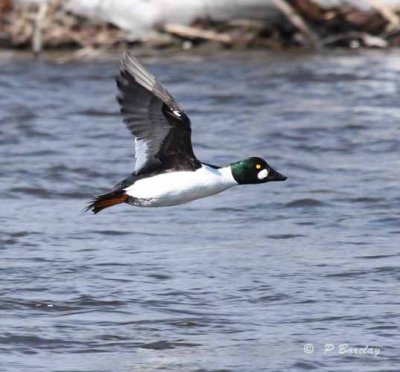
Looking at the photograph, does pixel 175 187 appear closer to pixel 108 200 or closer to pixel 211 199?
pixel 108 200

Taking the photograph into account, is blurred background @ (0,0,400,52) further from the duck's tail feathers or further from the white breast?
the duck's tail feathers

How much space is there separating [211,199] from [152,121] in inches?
97.0

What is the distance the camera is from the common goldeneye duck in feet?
22.7

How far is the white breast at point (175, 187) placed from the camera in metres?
6.99

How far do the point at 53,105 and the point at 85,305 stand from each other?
20.4ft

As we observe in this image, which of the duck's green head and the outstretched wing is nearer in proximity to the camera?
the outstretched wing

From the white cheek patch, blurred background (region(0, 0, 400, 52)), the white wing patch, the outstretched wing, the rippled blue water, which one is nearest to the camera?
the rippled blue water

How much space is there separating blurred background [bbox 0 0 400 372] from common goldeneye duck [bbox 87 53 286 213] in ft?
1.67

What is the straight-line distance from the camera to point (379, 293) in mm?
6977

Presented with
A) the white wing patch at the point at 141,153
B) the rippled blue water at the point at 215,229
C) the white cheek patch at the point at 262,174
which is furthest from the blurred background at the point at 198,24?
the white wing patch at the point at 141,153

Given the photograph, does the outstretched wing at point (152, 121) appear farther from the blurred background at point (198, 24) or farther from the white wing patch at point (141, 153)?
the blurred background at point (198, 24)

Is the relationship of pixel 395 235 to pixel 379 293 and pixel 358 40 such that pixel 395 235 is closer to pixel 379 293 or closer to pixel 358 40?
pixel 379 293

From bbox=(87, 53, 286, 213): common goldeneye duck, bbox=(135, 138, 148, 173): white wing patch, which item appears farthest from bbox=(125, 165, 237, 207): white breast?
bbox=(135, 138, 148, 173): white wing patch

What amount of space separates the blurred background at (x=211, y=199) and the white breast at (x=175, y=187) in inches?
19.1
